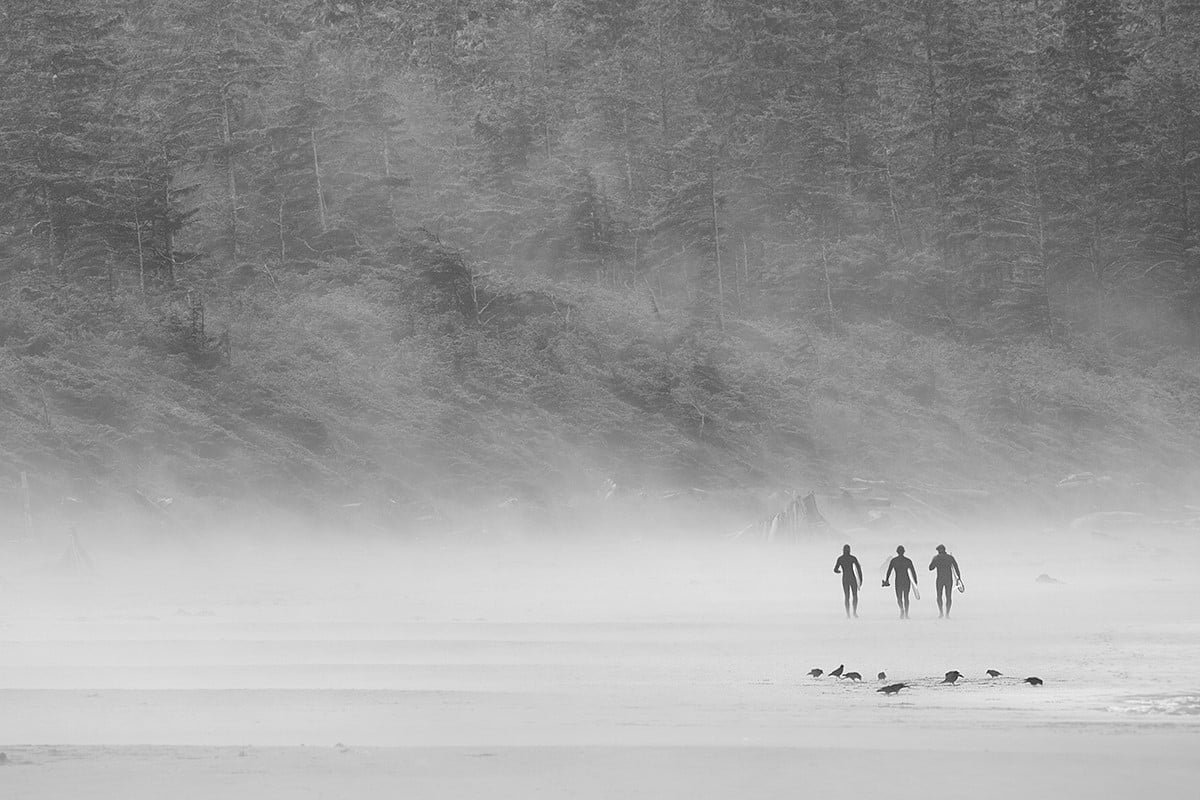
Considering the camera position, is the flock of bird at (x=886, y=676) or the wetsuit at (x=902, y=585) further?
the wetsuit at (x=902, y=585)

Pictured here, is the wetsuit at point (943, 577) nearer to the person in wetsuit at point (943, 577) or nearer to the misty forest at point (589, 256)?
the person in wetsuit at point (943, 577)

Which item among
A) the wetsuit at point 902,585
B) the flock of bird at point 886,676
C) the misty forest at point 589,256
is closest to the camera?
the flock of bird at point 886,676

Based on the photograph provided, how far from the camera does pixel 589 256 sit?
Answer: 57625 millimetres

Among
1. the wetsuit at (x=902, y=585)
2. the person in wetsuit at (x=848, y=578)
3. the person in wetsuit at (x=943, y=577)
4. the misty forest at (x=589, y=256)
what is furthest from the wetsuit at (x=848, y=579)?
the misty forest at (x=589, y=256)

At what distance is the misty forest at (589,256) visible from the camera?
137 ft

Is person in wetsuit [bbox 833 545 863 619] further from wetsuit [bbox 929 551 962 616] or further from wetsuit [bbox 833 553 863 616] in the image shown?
wetsuit [bbox 929 551 962 616]

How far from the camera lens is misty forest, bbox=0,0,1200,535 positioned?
137 feet

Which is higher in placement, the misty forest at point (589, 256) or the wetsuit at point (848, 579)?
the misty forest at point (589, 256)

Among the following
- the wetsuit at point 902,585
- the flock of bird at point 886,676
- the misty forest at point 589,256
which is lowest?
the flock of bird at point 886,676

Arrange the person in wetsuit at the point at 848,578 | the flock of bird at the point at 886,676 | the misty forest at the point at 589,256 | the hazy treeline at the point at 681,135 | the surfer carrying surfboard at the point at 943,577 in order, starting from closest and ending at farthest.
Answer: the flock of bird at the point at 886,676, the surfer carrying surfboard at the point at 943,577, the person in wetsuit at the point at 848,578, the misty forest at the point at 589,256, the hazy treeline at the point at 681,135

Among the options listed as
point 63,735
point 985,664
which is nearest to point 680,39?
point 985,664

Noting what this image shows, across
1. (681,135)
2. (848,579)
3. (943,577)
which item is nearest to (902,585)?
(943,577)

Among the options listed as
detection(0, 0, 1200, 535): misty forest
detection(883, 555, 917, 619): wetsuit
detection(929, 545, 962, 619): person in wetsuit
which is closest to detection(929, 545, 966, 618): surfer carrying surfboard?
detection(929, 545, 962, 619): person in wetsuit

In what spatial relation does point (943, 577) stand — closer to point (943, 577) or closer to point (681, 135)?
point (943, 577)
